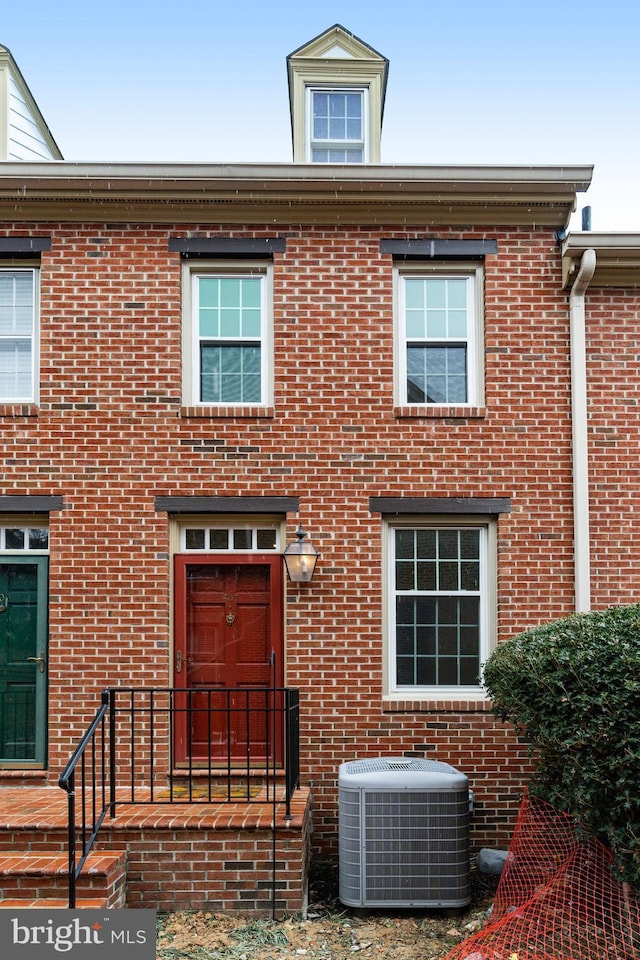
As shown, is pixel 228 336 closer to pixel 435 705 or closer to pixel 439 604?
pixel 439 604

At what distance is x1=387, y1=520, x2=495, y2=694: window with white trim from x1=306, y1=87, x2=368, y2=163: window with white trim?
3855mm

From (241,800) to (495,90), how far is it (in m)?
10.4

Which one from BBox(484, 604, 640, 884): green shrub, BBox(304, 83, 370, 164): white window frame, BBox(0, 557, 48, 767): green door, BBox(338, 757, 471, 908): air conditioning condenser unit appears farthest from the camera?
BBox(304, 83, 370, 164): white window frame

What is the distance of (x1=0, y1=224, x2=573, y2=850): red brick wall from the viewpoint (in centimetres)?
725

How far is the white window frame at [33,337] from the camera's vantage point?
25.0 ft

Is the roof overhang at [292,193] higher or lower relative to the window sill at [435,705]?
higher

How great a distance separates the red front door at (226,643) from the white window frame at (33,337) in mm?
2051

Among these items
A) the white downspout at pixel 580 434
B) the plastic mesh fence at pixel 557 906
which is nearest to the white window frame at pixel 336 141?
the white downspout at pixel 580 434

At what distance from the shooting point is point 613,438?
760 cm

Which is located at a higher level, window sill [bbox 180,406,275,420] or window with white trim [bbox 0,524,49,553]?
window sill [bbox 180,406,275,420]

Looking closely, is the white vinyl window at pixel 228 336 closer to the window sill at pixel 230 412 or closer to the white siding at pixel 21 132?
the window sill at pixel 230 412

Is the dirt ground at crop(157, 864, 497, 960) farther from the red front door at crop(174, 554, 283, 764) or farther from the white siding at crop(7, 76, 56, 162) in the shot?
the white siding at crop(7, 76, 56, 162)

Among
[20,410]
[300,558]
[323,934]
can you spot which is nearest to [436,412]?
[300,558]

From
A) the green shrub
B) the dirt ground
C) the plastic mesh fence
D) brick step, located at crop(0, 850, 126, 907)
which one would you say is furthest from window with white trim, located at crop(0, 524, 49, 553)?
the plastic mesh fence
